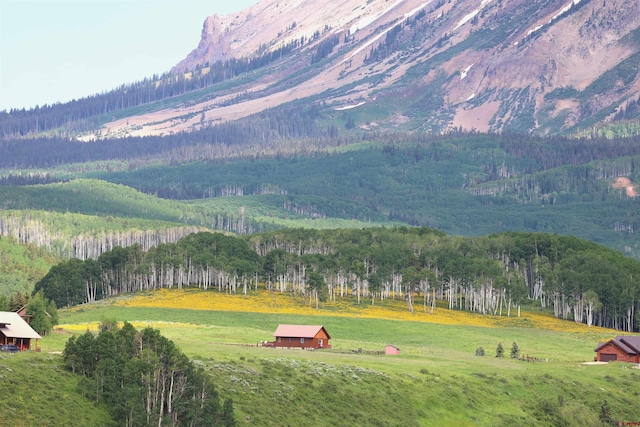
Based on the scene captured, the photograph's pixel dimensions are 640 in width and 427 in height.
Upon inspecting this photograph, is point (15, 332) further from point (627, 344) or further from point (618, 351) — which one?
point (627, 344)

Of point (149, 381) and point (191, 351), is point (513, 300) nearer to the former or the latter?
point (191, 351)

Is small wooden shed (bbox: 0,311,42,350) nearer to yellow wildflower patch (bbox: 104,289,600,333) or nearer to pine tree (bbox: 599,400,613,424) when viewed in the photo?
pine tree (bbox: 599,400,613,424)

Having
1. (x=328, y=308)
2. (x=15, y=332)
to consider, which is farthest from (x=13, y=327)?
(x=328, y=308)

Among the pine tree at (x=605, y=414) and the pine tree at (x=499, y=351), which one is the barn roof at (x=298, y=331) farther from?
the pine tree at (x=605, y=414)

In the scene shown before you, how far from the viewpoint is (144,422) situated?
81438 mm

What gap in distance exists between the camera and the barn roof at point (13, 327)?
100.0 m

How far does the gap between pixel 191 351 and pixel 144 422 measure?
23.8 metres

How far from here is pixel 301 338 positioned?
13088cm

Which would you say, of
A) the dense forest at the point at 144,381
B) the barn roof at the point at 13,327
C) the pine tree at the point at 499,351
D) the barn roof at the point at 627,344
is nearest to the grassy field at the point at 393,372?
the pine tree at the point at 499,351

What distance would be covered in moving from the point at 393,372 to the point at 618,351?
38.2m

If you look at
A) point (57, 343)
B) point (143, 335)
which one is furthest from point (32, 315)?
point (143, 335)

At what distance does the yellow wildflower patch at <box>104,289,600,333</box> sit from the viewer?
6865 inches

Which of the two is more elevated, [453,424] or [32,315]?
[32,315]

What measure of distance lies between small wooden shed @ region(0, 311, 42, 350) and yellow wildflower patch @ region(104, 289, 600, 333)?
227 ft
